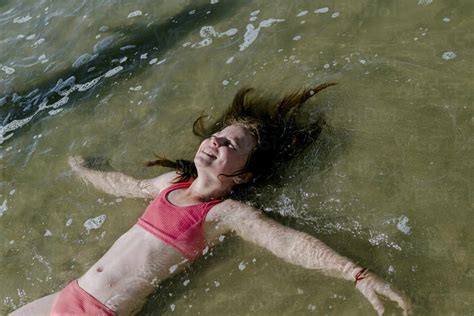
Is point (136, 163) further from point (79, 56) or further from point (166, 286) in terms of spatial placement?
point (79, 56)

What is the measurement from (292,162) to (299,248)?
44.4 inches

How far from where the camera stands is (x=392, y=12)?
608 centimetres

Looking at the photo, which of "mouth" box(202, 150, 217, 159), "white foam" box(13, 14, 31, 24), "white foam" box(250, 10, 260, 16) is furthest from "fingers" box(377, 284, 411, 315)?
"white foam" box(13, 14, 31, 24)

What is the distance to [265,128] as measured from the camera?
5027 millimetres

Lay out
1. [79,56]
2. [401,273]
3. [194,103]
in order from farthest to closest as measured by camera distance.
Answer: [79,56], [194,103], [401,273]

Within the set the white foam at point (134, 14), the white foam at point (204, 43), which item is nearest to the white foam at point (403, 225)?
the white foam at point (204, 43)

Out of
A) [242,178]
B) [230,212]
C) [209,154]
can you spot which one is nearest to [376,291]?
[230,212]

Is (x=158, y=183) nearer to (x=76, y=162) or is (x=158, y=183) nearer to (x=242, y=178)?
(x=242, y=178)

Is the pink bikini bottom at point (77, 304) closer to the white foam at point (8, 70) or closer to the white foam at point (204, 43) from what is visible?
the white foam at point (204, 43)

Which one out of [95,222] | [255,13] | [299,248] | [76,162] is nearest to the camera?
[299,248]

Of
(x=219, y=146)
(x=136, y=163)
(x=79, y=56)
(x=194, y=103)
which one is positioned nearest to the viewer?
(x=219, y=146)

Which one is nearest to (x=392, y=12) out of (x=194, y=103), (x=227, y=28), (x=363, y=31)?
(x=363, y=31)

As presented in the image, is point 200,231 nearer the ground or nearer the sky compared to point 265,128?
nearer the ground

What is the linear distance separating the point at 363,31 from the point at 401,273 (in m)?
2.96
